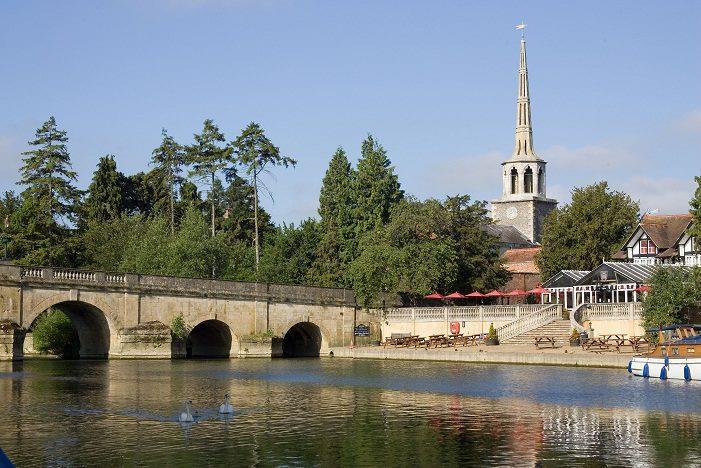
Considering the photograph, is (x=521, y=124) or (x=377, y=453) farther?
(x=521, y=124)

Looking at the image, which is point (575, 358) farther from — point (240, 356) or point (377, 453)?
point (377, 453)

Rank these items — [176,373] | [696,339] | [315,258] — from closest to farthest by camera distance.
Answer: [696,339] → [176,373] → [315,258]

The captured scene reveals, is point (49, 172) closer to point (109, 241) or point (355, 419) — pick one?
point (109, 241)

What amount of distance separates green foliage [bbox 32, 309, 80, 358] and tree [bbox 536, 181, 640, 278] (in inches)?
1606

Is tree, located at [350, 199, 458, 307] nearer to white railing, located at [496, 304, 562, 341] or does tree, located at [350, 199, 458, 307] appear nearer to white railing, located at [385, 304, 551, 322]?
white railing, located at [385, 304, 551, 322]

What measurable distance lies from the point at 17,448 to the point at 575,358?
3561 centimetres

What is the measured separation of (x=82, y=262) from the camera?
92.1 m

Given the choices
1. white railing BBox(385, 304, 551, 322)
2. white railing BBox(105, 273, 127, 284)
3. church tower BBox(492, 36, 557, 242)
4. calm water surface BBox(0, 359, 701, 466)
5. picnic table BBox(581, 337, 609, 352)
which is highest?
church tower BBox(492, 36, 557, 242)

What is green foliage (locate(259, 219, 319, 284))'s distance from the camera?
9500cm

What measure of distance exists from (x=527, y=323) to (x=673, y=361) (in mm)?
23319

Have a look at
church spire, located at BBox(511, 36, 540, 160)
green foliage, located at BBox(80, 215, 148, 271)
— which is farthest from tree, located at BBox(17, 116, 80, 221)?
church spire, located at BBox(511, 36, 540, 160)

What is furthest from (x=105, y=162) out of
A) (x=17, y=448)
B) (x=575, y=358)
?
(x=17, y=448)

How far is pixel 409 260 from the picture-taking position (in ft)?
259

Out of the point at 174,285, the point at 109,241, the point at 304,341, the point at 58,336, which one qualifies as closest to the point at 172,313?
the point at 174,285
